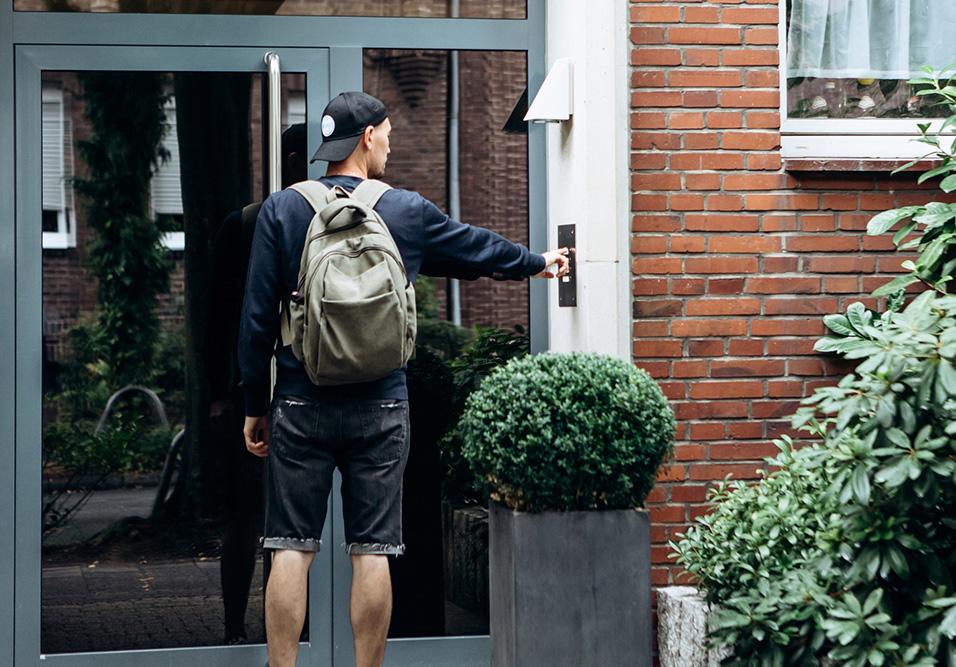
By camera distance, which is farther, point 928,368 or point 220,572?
point 220,572

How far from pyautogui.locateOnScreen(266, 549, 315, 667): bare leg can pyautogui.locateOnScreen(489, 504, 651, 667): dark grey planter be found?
0.69 m

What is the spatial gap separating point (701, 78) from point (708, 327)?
97cm

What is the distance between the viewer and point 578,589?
13.6 ft

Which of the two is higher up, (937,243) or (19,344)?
(937,243)

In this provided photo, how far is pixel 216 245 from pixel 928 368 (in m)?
2.83

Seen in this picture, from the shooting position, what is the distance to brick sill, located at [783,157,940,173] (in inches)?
202

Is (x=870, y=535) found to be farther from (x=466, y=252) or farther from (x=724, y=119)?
(x=724, y=119)

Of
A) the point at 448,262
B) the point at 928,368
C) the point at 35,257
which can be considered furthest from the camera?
the point at 35,257

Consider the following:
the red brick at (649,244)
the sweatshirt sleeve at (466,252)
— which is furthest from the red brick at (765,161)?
the sweatshirt sleeve at (466,252)

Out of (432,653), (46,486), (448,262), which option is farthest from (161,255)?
(432,653)

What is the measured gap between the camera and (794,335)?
5191 mm

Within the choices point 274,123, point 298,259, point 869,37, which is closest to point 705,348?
point 869,37

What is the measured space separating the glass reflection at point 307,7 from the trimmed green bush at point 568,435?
180 cm

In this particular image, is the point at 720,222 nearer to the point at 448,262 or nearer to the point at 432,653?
the point at 448,262
